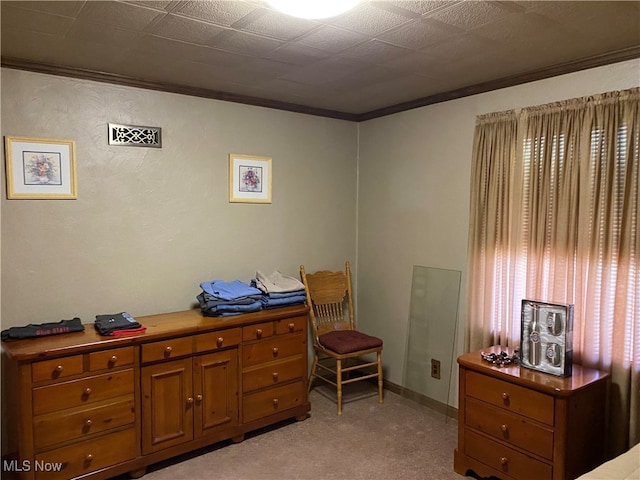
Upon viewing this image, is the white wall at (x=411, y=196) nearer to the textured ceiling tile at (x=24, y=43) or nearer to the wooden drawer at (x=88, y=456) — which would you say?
the wooden drawer at (x=88, y=456)

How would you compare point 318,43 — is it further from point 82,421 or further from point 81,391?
point 82,421

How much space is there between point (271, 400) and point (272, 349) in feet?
1.17

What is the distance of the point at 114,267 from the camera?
306 cm

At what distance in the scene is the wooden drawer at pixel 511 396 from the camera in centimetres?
236

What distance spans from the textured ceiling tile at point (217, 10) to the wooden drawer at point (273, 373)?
2.12 metres

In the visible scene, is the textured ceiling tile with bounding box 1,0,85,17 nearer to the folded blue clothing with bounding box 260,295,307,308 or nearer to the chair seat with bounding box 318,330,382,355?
the folded blue clothing with bounding box 260,295,307,308

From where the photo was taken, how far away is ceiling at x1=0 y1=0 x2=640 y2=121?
1987 millimetres

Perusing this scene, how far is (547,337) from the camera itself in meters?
2.54

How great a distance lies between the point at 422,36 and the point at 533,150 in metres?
1.13

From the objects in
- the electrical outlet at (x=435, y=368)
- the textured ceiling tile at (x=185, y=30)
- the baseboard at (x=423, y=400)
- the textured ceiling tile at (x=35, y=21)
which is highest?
the textured ceiling tile at (x=185, y=30)

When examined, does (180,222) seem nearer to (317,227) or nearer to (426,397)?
(317,227)

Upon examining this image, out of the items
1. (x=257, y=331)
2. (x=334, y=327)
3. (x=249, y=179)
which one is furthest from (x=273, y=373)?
(x=249, y=179)

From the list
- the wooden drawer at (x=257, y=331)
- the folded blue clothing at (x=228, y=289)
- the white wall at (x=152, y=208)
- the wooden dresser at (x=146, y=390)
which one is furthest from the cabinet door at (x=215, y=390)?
the white wall at (x=152, y=208)

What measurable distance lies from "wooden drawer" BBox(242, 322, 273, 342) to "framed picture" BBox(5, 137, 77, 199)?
1.37 metres
